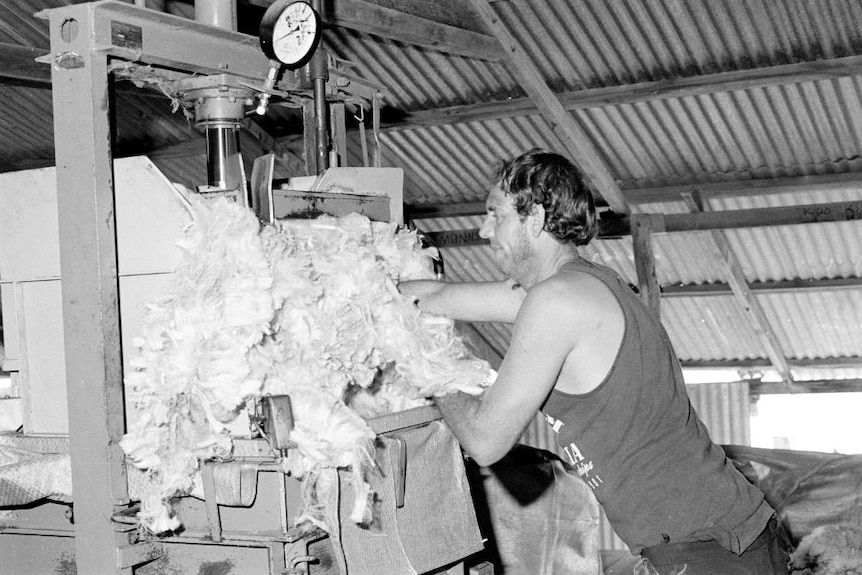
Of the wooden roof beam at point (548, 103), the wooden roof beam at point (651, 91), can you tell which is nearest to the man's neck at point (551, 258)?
the wooden roof beam at point (548, 103)

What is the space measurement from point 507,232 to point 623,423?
26.5 inches

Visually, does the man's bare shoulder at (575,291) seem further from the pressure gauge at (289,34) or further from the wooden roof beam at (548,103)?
the wooden roof beam at (548,103)

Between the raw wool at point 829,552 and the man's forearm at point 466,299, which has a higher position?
the man's forearm at point 466,299

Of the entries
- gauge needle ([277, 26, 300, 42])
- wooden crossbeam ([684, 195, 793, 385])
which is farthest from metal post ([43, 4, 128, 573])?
wooden crossbeam ([684, 195, 793, 385])

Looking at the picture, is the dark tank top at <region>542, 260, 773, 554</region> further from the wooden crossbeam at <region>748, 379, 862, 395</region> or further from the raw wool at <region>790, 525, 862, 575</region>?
the wooden crossbeam at <region>748, 379, 862, 395</region>

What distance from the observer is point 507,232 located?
112 inches

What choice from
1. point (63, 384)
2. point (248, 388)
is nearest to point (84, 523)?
point (63, 384)

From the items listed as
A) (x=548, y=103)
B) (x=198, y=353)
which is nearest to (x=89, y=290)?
(x=198, y=353)

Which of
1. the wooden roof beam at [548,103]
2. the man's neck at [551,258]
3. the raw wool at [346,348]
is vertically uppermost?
the wooden roof beam at [548,103]

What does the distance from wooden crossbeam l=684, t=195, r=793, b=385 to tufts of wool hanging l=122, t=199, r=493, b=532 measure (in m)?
6.67

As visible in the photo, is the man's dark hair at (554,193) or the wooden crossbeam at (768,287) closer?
the man's dark hair at (554,193)

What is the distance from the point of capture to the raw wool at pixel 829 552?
4.30 m

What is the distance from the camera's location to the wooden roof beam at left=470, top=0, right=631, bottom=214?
675 cm

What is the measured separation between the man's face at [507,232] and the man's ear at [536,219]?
0.07 ft
